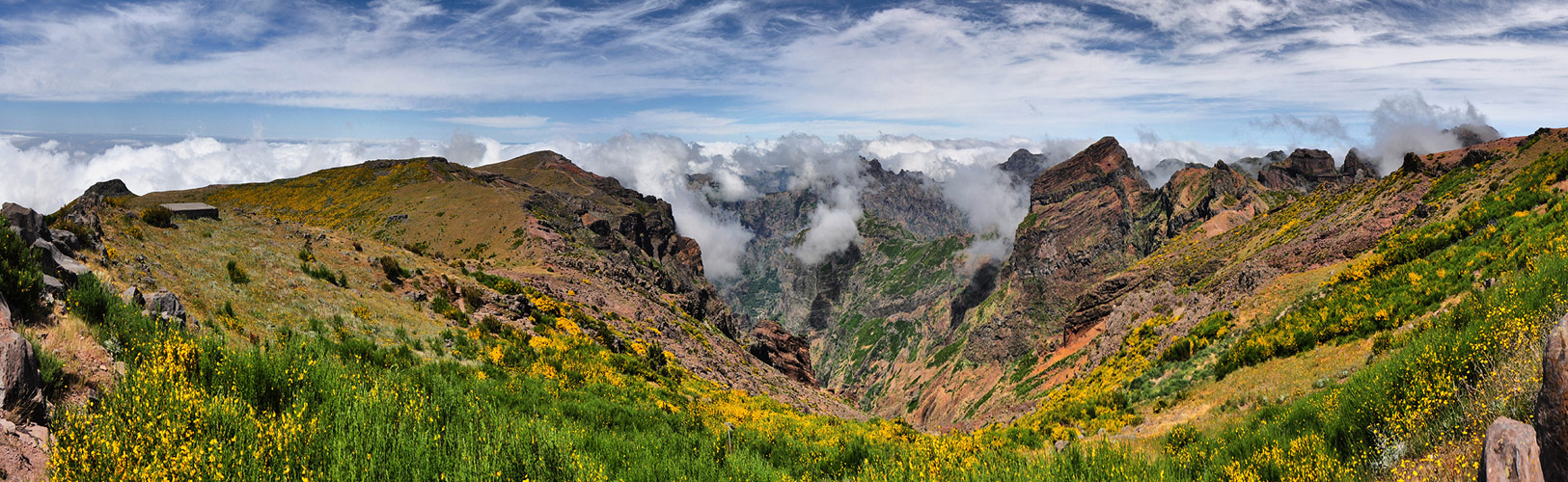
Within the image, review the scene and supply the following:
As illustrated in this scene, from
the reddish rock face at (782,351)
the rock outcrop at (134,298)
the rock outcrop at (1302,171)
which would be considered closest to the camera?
the rock outcrop at (134,298)

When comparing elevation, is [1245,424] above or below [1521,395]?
below

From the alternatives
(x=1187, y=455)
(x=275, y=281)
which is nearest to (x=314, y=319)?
(x=275, y=281)

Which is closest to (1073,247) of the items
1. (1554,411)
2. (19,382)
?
(1554,411)

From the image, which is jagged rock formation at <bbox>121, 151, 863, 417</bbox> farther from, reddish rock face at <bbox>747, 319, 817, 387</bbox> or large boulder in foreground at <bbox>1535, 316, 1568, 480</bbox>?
large boulder in foreground at <bbox>1535, 316, 1568, 480</bbox>

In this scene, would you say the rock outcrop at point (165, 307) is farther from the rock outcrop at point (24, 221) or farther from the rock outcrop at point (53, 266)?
the rock outcrop at point (24, 221)

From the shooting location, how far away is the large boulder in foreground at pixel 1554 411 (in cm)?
393

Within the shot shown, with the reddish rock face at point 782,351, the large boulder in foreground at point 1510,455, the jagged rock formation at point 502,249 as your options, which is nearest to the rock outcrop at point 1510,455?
the large boulder in foreground at point 1510,455

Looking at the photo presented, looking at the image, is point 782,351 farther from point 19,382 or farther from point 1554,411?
point 1554,411

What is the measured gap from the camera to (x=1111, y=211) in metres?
172

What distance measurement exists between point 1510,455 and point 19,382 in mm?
12131

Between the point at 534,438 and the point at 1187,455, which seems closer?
the point at 534,438

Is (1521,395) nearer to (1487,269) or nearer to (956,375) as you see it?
(1487,269)

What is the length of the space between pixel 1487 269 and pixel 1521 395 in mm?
14212

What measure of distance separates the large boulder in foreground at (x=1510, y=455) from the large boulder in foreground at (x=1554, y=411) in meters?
0.07
